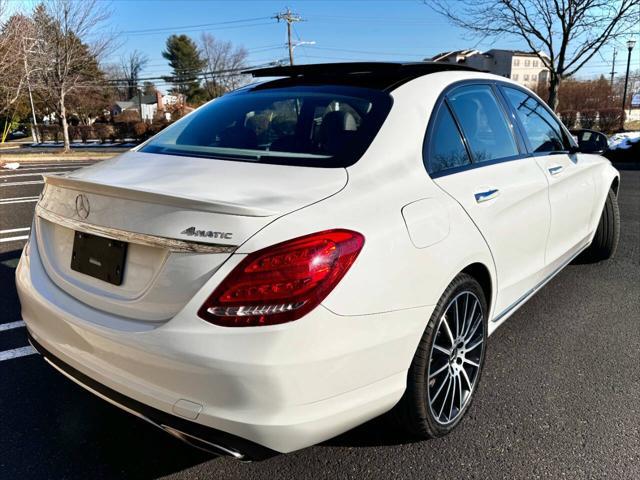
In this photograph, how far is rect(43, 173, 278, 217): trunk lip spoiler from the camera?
1.59 m

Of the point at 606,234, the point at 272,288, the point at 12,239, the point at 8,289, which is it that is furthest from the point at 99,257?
the point at 12,239

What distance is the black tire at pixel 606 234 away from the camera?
4.49 m

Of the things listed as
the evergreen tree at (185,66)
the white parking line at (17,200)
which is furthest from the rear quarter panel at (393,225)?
the evergreen tree at (185,66)

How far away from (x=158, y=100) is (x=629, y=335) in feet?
278

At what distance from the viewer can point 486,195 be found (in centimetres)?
238

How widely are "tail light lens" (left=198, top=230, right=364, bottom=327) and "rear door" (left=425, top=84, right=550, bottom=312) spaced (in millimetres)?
841

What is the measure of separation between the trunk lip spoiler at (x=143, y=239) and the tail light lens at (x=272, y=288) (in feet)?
0.34

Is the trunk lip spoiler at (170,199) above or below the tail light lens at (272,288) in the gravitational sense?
above

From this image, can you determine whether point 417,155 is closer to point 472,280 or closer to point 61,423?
point 472,280

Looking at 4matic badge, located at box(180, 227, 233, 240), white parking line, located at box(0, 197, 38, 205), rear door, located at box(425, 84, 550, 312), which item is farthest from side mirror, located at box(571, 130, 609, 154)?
white parking line, located at box(0, 197, 38, 205)

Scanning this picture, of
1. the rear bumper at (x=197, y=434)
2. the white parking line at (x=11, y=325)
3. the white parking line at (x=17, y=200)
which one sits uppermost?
the rear bumper at (x=197, y=434)

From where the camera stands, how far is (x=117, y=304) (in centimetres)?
177

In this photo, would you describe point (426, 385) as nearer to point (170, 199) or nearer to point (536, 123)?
point (170, 199)

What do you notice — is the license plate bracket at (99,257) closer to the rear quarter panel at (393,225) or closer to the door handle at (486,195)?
the rear quarter panel at (393,225)
